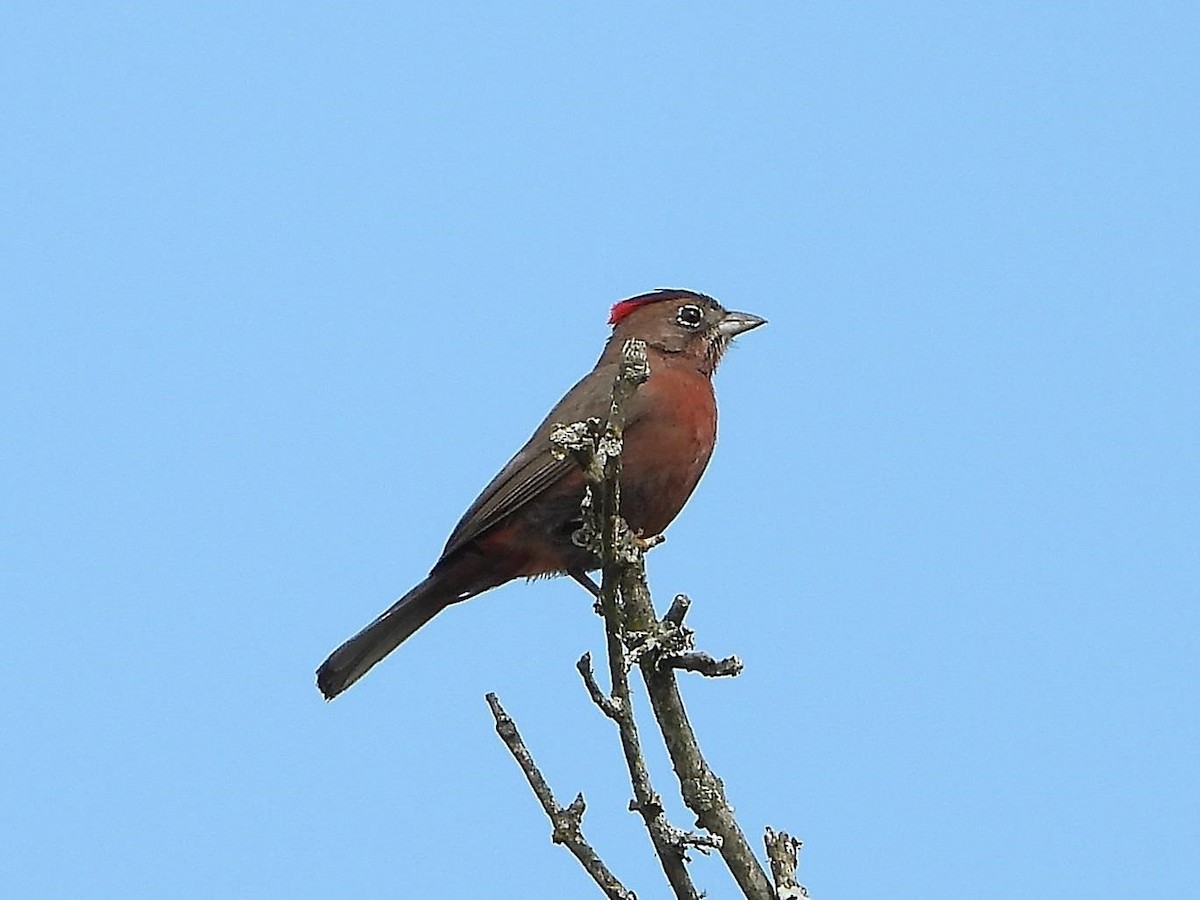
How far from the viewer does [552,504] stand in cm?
659

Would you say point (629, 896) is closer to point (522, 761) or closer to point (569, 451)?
point (522, 761)

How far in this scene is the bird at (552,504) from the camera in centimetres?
660

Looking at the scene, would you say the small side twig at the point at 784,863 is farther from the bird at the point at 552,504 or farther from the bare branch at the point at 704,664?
the bird at the point at 552,504

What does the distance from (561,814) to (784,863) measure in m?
0.54

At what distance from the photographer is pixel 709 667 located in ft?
14.1

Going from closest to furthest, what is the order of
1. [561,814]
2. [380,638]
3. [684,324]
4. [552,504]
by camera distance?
[561,814] → [552,504] → [380,638] → [684,324]

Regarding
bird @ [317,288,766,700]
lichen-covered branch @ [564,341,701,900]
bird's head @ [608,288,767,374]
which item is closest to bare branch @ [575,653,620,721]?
lichen-covered branch @ [564,341,701,900]

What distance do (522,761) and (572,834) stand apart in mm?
219

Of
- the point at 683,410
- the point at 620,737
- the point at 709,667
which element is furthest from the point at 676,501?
the point at 620,737

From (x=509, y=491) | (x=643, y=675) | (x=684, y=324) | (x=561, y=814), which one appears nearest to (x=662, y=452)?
(x=509, y=491)

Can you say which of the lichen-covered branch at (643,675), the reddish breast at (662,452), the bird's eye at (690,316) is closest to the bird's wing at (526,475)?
the reddish breast at (662,452)

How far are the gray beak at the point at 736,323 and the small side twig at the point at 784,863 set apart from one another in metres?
3.94

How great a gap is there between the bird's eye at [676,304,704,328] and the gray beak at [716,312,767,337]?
94 mm

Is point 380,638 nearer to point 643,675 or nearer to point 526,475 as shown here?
point 526,475
